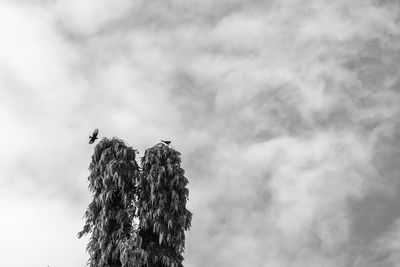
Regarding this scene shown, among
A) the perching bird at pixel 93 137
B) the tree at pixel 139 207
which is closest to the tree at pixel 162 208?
the tree at pixel 139 207

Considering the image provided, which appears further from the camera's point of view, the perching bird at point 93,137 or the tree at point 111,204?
the perching bird at point 93,137

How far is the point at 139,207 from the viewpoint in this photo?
3244cm

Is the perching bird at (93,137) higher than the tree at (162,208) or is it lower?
higher

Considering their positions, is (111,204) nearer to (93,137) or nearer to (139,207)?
(139,207)

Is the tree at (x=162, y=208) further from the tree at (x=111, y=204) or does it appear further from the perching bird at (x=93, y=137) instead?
the perching bird at (x=93, y=137)

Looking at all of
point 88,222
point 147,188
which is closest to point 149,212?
point 147,188

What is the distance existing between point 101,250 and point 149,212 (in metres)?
3.18

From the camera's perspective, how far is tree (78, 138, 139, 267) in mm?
31531

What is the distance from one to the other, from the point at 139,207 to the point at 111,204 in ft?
5.12

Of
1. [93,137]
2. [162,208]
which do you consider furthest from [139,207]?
[93,137]

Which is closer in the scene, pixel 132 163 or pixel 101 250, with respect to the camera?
pixel 101 250

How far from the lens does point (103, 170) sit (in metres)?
33.2

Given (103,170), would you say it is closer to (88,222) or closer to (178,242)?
(88,222)

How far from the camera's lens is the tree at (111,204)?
103ft
